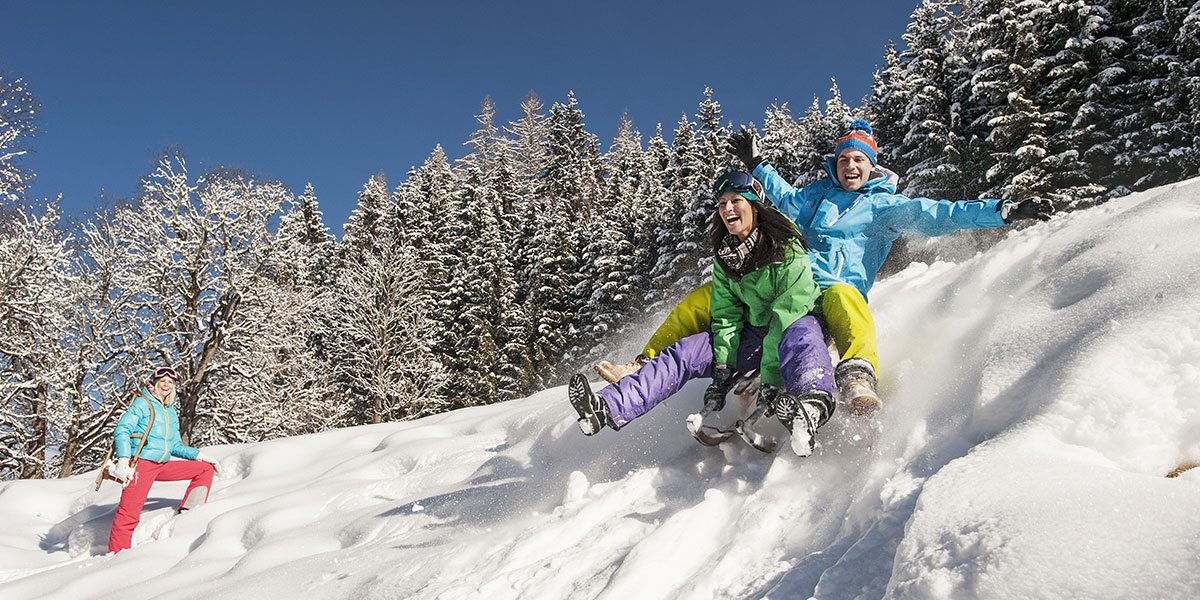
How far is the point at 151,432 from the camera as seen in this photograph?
5.76 meters

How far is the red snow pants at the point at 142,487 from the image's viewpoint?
512 cm

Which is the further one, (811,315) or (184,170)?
(184,170)

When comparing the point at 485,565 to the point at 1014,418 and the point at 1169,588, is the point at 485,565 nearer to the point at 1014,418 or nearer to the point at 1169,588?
the point at 1014,418

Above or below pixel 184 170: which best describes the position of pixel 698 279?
below

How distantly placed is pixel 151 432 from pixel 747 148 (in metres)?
5.35

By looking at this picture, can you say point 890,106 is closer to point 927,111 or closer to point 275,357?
point 927,111

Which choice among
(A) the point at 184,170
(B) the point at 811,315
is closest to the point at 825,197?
(B) the point at 811,315

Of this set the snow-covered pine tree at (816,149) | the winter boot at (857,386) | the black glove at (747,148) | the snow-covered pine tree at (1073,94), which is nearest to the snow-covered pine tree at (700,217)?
the snow-covered pine tree at (816,149)

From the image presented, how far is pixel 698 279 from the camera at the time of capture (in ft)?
70.7

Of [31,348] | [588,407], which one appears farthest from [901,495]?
[31,348]

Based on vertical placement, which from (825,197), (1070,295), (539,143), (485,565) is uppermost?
(539,143)

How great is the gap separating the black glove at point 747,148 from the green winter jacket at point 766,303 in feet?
5.45

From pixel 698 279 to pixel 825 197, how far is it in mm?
17484

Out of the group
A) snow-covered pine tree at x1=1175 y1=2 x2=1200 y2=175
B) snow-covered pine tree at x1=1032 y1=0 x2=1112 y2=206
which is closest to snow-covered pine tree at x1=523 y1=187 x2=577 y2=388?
snow-covered pine tree at x1=1032 y1=0 x2=1112 y2=206
